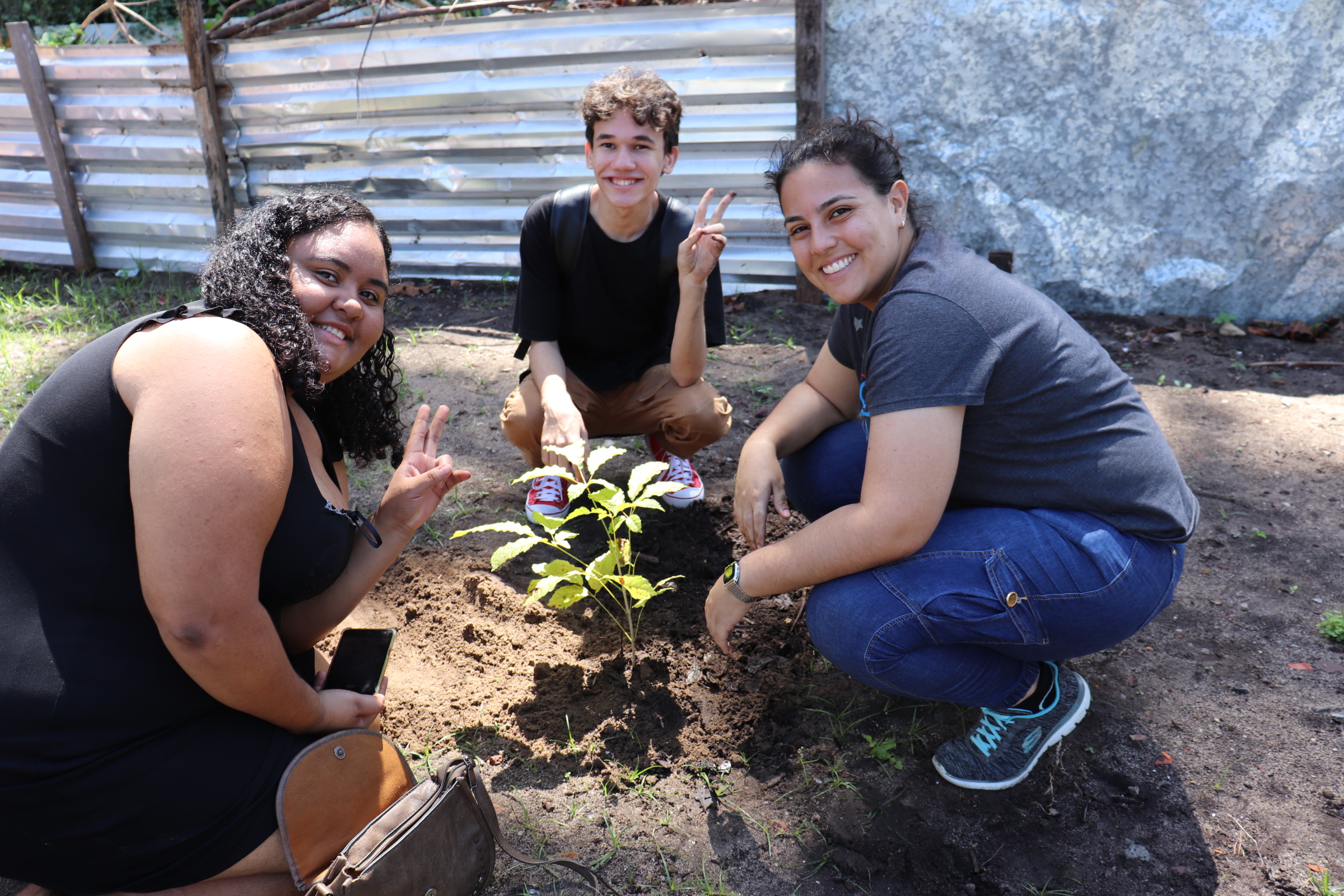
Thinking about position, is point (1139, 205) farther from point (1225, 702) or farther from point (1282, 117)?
point (1225, 702)

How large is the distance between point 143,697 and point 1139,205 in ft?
17.0

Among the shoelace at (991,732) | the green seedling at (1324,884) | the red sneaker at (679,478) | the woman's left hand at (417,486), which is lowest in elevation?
the green seedling at (1324,884)

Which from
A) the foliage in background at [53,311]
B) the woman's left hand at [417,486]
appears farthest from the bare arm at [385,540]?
the foliage in background at [53,311]

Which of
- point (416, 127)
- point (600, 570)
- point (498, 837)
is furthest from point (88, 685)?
point (416, 127)

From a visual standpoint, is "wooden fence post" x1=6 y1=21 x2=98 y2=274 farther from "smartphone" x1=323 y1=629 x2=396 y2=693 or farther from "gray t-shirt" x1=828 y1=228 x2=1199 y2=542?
"gray t-shirt" x1=828 y1=228 x2=1199 y2=542

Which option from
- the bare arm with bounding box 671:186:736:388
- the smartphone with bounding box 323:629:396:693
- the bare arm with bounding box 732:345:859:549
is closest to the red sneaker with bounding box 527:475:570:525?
the bare arm with bounding box 671:186:736:388

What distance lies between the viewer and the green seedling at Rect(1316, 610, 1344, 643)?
8.03ft

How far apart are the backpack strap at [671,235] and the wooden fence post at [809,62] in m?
1.92

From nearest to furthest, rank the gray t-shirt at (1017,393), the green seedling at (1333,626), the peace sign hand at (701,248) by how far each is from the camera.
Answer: the gray t-shirt at (1017,393) < the green seedling at (1333,626) < the peace sign hand at (701,248)

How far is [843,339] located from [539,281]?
4.09ft

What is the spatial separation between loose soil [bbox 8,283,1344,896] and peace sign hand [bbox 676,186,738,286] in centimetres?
98

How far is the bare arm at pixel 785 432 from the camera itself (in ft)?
7.24

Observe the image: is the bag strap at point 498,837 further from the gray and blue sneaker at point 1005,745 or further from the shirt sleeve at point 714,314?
the shirt sleeve at point 714,314

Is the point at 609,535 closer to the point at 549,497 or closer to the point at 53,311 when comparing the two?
the point at 549,497
